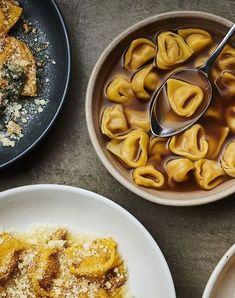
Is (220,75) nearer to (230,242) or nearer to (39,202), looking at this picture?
(230,242)

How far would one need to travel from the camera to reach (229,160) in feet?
7.71

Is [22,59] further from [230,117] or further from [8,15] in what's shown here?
[230,117]

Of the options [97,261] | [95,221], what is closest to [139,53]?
[95,221]

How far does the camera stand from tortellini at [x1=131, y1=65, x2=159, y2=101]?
237 cm

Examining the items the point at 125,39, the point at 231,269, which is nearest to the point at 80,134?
the point at 125,39

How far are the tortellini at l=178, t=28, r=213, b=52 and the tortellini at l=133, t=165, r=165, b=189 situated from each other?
1.44 feet

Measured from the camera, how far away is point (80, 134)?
8.43ft

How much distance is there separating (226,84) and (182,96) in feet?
0.51

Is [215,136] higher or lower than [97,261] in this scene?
higher

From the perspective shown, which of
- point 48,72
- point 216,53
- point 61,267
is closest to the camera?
point 216,53

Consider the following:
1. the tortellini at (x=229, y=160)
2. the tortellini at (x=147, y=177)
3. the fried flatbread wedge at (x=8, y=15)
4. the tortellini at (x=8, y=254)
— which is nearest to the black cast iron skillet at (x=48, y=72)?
the fried flatbread wedge at (x=8, y=15)

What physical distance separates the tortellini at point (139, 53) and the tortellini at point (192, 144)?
0.28 m

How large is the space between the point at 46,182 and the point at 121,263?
0.41 metres

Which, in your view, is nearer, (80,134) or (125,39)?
(125,39)
